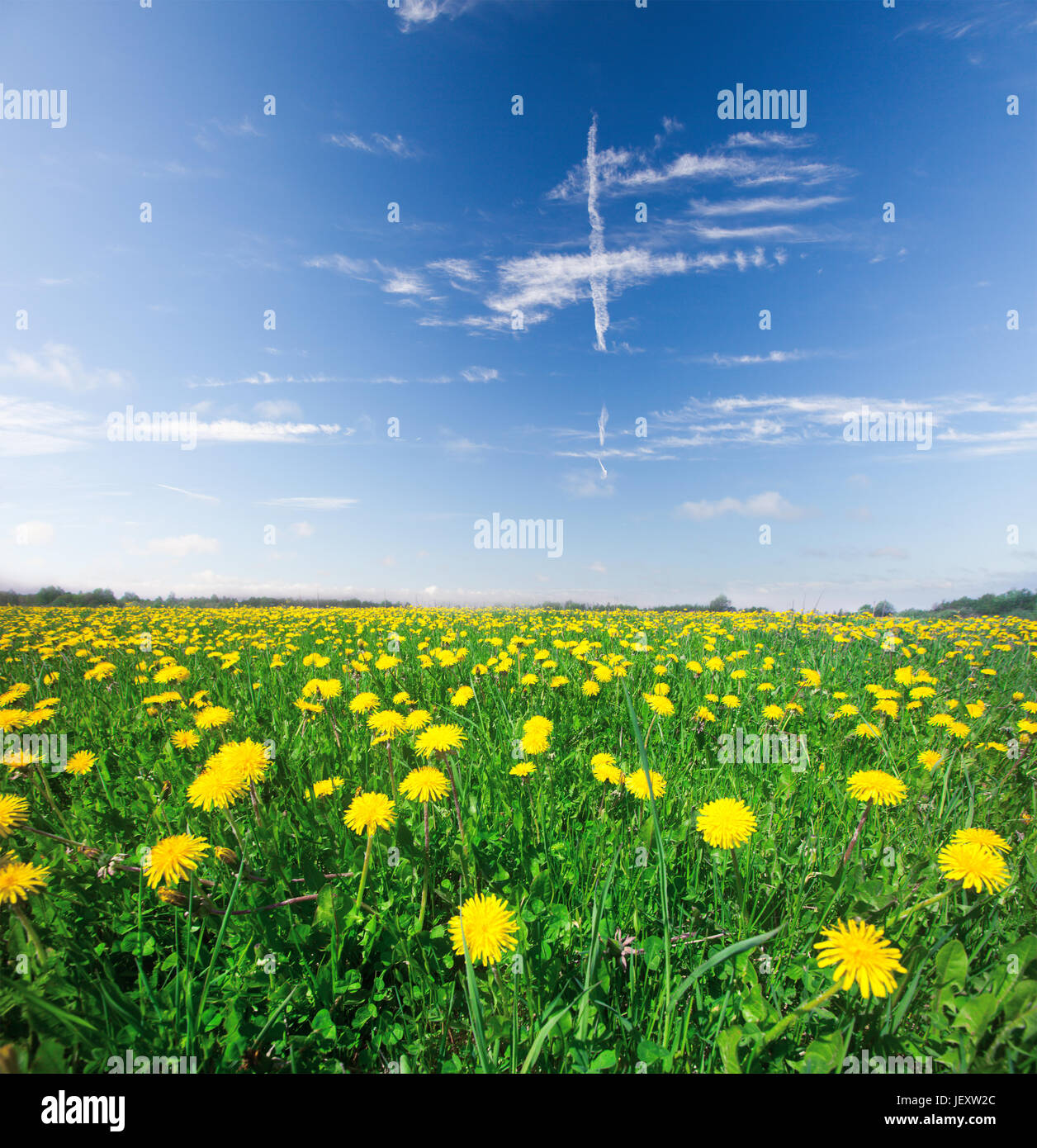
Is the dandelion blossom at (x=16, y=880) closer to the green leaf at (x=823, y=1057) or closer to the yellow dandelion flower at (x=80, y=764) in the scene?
the yellow dandelion flower at (x=80, y=764)

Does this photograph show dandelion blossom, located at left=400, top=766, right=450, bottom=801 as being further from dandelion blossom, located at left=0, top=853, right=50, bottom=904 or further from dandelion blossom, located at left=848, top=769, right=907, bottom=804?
dandelion blossom, located at left=848, top=769, right=907, bottom=804

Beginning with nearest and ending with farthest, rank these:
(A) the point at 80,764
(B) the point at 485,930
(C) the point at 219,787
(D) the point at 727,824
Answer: (B) the point at 485,930 → (D) the point at 727,824 → (C) the point at 219,787 → (A) the point at 80,764

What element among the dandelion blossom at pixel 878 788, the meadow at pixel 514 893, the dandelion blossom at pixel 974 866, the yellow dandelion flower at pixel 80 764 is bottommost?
the meadow at pixel 514 893

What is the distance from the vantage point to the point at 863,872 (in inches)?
68.7

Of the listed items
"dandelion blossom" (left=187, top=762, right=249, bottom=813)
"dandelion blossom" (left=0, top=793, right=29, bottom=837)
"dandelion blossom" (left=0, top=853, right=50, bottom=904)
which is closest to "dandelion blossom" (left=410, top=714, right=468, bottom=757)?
"dandelion blossom" (left=187, top=762, right=249, bottom=813)

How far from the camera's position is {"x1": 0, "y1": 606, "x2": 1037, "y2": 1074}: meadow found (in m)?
1.25

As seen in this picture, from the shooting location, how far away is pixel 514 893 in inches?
70.4

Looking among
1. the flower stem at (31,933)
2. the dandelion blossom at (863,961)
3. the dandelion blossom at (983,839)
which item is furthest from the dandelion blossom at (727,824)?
the flower stem at (31,933)

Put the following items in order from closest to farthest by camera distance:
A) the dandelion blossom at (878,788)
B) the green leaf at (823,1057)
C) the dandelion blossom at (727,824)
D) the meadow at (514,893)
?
the green leaf at (823,1057)
the meadow at (514,893)
the dandelion blossom at (727,824)
the dandelion blossom at (878,788)

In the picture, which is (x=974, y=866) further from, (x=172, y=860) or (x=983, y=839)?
(x=172, y=860)

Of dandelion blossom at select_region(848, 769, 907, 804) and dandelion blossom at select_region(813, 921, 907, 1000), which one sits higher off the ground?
dandelion blossom at select_region(848, 769, 907, 804)

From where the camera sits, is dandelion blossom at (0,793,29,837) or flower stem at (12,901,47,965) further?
dandelion blossom at (0,793,29,837)

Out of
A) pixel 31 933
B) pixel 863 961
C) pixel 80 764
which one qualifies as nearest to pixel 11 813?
pixel 31 933

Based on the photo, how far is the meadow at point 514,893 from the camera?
1.25 metres
